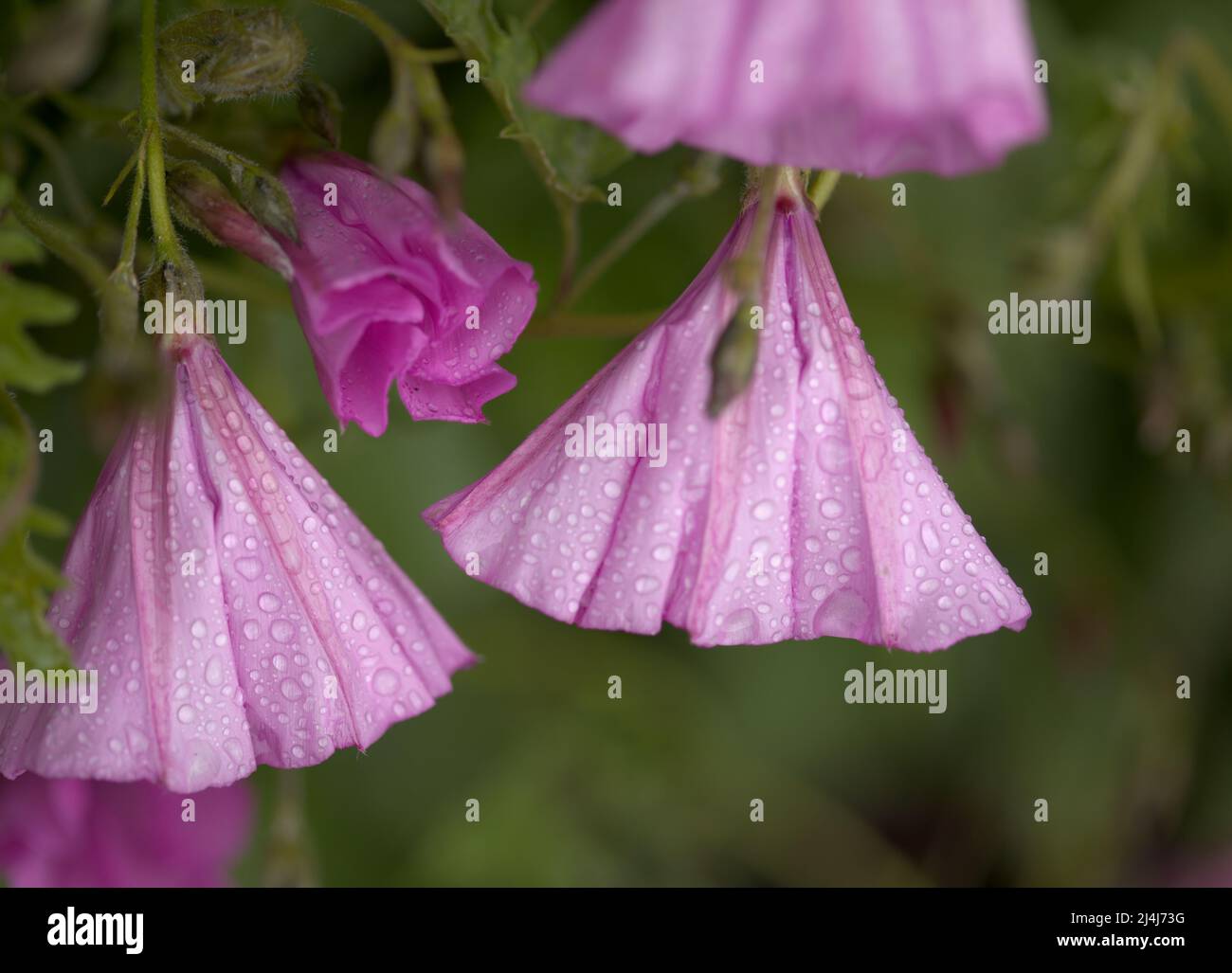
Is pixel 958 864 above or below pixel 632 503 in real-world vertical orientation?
below

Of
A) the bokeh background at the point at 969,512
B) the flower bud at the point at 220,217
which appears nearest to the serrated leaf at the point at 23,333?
the flower bud at the point at 220,217

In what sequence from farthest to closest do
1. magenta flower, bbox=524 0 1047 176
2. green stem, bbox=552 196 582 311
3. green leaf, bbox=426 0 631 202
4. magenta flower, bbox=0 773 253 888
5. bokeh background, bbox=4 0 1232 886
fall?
bokeh background, bbox=4 0 1232 886 → magenta flower, bbox=0 773 253 888 → green stem, bbox=552 196 582 311 → green leaf, bbox=426 0 631 202 → magenta flower, bbox=524 0 1047 176

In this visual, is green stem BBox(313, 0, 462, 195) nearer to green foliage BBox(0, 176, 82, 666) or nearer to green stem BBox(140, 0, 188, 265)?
green stem BBox(140, 0, 188, 265)

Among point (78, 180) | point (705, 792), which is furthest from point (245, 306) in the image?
point (705, 792)

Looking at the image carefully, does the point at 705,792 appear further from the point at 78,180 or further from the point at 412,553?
the point at 78,180

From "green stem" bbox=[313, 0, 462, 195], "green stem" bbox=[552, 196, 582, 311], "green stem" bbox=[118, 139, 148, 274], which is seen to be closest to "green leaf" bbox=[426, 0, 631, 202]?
"green stem" bbox=[552, 196, 582, 311]

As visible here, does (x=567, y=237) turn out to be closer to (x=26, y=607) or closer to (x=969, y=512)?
(x=26, y=607)
